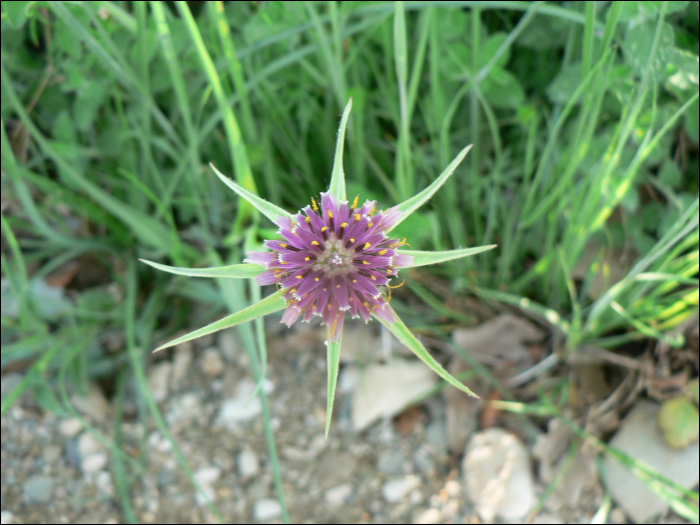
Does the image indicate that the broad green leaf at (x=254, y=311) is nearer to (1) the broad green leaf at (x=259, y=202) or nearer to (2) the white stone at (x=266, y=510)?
(1) the broad green leaf at (x=259, y=202)

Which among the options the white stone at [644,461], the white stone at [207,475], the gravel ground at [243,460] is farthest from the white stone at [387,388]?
the white stone at [644,461]

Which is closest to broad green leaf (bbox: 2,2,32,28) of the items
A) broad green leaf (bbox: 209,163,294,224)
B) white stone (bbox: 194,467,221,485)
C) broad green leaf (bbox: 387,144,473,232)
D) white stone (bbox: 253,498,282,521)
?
broad green leaf (bbox: 209,163,294,224)

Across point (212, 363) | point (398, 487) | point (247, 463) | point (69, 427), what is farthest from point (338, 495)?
point (69, 427)

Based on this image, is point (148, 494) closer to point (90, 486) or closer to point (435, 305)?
point (90, 486)

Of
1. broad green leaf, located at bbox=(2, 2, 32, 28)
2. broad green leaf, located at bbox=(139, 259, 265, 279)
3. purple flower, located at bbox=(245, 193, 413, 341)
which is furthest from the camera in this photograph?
broad green leaf, located at bbox=(2, 2, 32, 28)

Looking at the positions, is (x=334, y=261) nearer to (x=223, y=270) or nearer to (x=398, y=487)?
(x=223, y=270)

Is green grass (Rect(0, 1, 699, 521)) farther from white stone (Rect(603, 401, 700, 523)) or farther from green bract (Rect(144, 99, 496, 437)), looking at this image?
green bract (Rect(144, 99, 496, 437))

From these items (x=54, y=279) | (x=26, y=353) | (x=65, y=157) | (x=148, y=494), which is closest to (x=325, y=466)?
(x=148, y=494)
